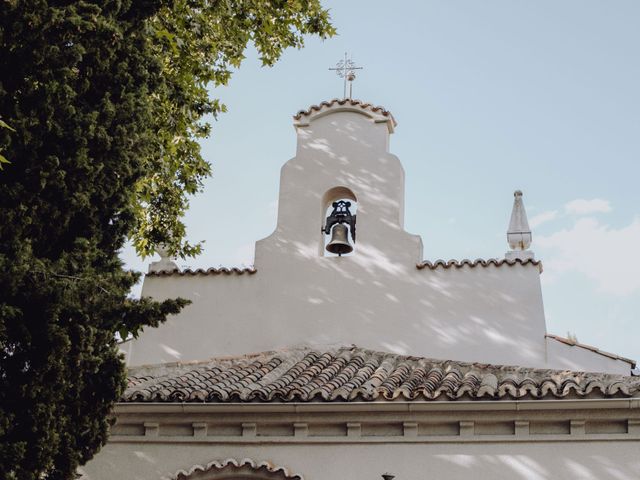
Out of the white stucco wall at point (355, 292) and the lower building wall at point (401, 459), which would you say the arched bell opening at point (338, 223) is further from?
the lower building wall at point (401, 459)

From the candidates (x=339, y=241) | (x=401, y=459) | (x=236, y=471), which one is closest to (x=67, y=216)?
(x=236, y=471)

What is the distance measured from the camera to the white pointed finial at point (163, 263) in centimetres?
1320

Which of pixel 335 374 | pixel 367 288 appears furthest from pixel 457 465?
pixel 367 288

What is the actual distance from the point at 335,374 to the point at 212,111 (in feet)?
15.2

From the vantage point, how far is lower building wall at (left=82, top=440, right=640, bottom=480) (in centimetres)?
868

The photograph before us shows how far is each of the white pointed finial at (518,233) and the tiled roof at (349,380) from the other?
1865mm

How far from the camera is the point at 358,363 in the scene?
11.0m

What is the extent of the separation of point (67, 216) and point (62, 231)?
6.2 inches

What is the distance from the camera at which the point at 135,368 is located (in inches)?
482

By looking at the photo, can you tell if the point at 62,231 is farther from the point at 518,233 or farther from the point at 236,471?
the point at 518,233

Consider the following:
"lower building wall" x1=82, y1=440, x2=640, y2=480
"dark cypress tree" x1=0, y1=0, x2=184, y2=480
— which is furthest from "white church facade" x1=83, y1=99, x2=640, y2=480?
"dark cypress tree" x1=0, y1=0, x2=184, y2=480

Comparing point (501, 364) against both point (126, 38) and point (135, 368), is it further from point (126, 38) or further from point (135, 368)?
point (126, 38)

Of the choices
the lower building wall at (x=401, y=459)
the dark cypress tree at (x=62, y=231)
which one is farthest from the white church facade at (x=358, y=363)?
the dark cypress tree at (x=62, y=231)

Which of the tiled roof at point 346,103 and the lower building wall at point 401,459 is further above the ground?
the tiled roof at point 346,103
